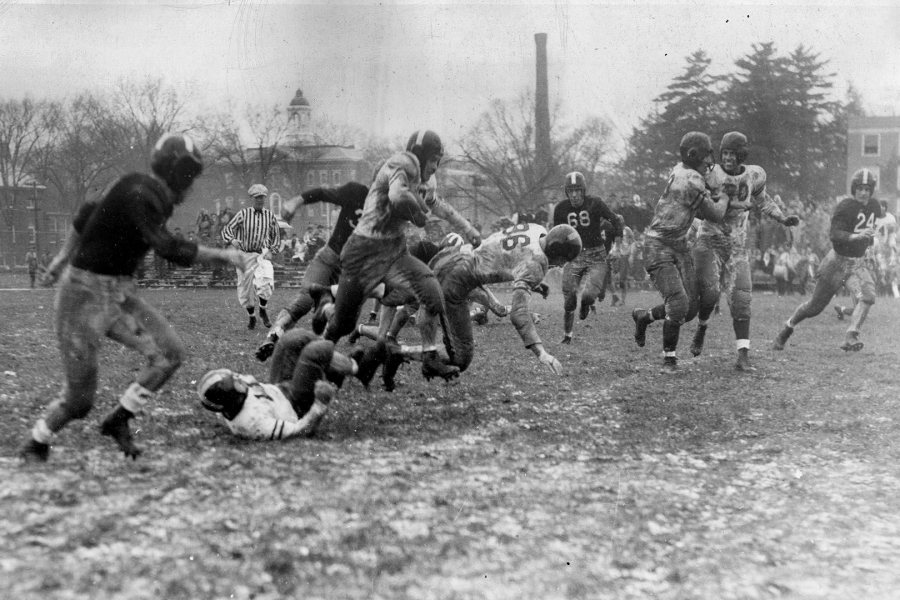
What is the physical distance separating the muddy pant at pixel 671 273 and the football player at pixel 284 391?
4.35 meters

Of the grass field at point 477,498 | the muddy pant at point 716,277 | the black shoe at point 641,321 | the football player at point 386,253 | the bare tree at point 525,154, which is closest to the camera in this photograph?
the grass field at point 477,498

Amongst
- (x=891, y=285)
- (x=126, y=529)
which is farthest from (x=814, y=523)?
(x=891, y=285)

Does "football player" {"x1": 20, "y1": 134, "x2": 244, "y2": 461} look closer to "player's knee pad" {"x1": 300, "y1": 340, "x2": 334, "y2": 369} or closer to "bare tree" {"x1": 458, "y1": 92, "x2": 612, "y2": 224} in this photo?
"player's knee pad" {"x1": 300, "y1": 340, "x2": 334, "y2": 369}

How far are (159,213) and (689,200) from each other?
6.08 m

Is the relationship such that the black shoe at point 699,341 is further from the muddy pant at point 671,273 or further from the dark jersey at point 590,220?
the dark jersey at point 590,220

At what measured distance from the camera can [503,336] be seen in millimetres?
13734

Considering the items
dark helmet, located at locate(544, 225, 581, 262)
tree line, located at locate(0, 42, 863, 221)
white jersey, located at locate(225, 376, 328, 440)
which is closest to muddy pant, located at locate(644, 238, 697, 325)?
dark helmet, located at locate(544, 225, 581, 262)

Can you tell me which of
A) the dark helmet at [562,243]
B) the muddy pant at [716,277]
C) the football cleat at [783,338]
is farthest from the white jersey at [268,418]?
the football cleat at [783,338]

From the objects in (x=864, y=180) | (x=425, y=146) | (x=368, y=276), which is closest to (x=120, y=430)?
(x=368, y=276)

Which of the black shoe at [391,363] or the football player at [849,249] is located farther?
the football player at [849,249]

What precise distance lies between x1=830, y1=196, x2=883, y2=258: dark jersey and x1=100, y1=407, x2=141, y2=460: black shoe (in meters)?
9.23

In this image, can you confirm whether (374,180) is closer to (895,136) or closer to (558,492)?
(558,492)

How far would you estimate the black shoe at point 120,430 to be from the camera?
5.29m

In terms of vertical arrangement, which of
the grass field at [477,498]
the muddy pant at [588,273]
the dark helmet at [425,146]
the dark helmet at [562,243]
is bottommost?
the grass field at [477,498]
